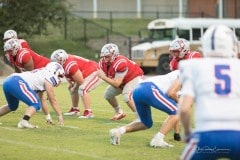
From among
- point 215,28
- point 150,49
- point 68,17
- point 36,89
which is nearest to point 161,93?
point 36,89

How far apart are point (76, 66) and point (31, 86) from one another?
2.44m

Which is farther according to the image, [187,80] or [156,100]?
[156,100]

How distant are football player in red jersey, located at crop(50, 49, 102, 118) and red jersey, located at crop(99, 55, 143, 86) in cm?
85

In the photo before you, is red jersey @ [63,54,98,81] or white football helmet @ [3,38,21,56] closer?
white football helmet @ [3,38,21,56]

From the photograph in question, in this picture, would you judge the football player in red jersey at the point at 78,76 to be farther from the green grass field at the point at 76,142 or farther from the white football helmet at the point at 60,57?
the green grass field at the point at 76,142

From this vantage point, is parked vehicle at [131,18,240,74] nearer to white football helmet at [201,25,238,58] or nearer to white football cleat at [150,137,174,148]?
white football cleat at [150,137,174,148]

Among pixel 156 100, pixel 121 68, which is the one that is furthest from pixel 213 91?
pixel 121 68

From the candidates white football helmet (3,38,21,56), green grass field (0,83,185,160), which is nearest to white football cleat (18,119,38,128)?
green grass field (0,83,185,160)

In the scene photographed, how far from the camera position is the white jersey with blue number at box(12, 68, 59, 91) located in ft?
40.6

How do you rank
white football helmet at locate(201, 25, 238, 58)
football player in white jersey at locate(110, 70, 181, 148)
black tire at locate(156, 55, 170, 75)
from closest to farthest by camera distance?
white football helmet at locate(201, 25, 238, 58) < football player in white jersey at locate(110, 70, 181, 148) < black tire at locate(156, 55, 170, 75)

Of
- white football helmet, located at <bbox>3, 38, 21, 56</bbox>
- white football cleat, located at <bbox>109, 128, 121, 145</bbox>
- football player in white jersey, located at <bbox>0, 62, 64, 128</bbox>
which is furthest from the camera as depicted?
white football helmet, located at <bbox>3, 38, 21, 56</bbox>

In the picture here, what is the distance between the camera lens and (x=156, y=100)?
34.0ft

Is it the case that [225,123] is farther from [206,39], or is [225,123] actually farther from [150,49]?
[150,49]

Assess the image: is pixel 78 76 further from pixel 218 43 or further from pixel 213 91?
pixel 213 91
